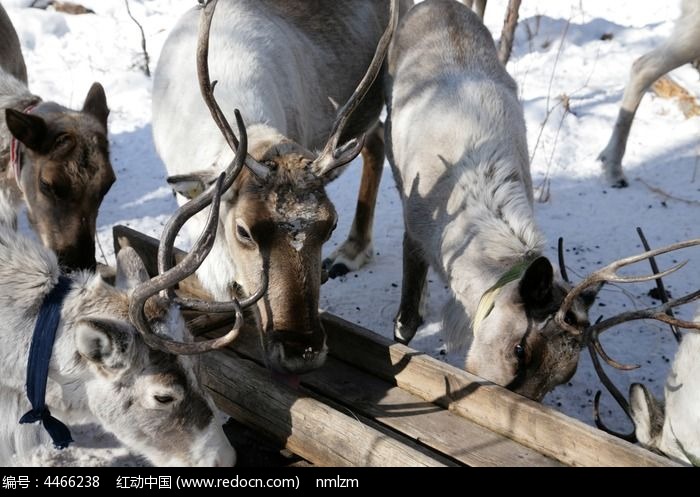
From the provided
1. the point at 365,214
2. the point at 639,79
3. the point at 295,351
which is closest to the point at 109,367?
the point at 295,351

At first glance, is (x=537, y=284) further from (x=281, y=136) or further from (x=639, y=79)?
(x=639, y=79)

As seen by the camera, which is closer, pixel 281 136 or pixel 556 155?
pixel 281 136

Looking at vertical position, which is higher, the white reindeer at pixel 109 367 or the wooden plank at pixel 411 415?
the white reindeer at pixel 109 367

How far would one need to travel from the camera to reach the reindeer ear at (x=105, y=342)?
2.68 metres

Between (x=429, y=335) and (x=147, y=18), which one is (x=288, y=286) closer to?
(x=429, y=335)

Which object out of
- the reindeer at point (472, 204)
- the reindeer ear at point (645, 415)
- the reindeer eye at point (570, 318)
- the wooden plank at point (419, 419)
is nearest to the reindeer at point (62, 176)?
the wooden plank at point (419, 419)

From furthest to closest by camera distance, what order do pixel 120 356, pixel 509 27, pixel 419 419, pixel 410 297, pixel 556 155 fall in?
pixel 509 27, pixel 556 155, pixel 410 297, pixel 419 419, pixel 120 356

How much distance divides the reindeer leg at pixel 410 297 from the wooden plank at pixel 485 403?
993mm

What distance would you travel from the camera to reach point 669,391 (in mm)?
3070

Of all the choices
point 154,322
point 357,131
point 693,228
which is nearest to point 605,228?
point 693,228

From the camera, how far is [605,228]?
623 cm

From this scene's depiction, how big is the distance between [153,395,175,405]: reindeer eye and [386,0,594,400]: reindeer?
141 centimetres

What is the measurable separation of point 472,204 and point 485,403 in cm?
114

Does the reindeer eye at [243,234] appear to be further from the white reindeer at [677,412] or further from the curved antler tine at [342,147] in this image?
the white reindeer at [677,412]
